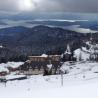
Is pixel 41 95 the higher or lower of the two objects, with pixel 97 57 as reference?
higher

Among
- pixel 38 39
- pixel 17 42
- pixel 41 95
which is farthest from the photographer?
pixel 38 39

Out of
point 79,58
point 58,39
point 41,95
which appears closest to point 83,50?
point 79,58

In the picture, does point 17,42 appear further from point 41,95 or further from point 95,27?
point 41,95

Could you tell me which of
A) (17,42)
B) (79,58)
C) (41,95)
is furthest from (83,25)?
(41,95)

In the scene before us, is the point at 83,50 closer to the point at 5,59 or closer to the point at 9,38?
the point at 5,59

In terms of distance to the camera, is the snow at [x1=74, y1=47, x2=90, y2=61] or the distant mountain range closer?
the snow at [x1=74, y1=47, x2=90, y2=61]

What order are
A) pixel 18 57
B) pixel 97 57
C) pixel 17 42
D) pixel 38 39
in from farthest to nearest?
pixel 38 39
pixel 17 42
pixel 18 57
pixel 97 57

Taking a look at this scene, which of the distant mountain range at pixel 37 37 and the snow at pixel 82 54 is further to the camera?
the distant mountain range at pixel 37 37

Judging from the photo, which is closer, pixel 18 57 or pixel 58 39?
pixel 18 57

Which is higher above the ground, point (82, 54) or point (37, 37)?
point (37, 37)

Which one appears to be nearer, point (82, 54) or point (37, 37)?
point (82, 54)
